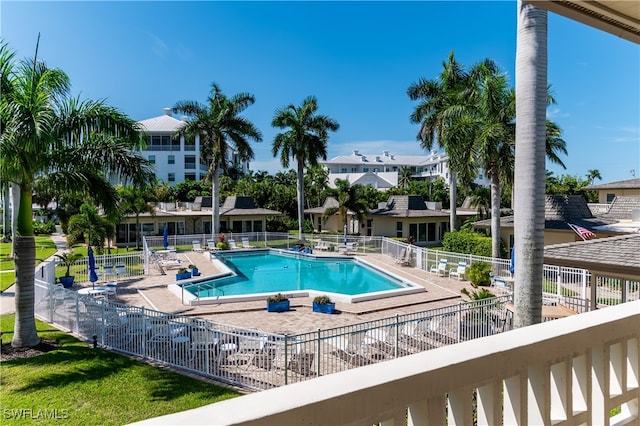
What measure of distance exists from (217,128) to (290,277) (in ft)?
50.2

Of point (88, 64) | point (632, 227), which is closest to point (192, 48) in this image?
point (88, 64)

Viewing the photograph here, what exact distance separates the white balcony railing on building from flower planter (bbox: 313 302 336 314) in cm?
1293

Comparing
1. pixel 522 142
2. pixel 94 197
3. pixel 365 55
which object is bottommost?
pixel 94 197

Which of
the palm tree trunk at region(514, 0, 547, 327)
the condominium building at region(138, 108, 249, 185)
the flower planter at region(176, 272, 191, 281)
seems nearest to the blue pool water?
the flower planter at region(176, 272, 191, 281)

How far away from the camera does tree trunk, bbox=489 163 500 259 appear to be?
862 inches

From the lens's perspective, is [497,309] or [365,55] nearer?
[497,309]

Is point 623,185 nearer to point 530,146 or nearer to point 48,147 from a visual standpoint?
point 530,146

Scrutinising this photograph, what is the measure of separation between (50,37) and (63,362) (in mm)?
8336

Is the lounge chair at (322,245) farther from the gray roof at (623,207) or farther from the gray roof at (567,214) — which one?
the gray roof at (623,207)

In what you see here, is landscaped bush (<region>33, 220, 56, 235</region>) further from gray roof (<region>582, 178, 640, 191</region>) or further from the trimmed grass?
gray roof (<region>582, 178, 640, 191</region>)

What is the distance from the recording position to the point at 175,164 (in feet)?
226

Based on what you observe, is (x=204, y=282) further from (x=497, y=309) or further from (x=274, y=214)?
(x=274, y=214)

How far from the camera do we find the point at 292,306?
15953 mm

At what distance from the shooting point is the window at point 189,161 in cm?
6994
